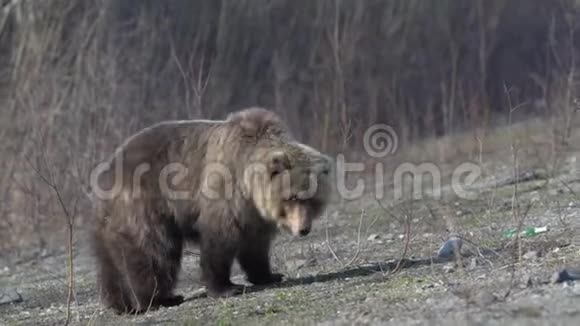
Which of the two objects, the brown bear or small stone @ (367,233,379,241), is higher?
the brown bear

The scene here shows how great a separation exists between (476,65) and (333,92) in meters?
12.3

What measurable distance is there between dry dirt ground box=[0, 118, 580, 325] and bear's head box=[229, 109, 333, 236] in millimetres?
596

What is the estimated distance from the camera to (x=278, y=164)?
31.0 ft

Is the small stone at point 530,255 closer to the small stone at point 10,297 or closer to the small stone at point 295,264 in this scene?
the small stone at point 295,264

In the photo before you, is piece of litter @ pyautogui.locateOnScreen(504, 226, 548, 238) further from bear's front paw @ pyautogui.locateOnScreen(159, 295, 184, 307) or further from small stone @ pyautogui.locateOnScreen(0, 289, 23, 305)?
small stone @ pyautogui.locateOnScreen(0, 289, 23, 305)

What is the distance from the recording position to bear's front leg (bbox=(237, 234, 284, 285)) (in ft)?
32.2

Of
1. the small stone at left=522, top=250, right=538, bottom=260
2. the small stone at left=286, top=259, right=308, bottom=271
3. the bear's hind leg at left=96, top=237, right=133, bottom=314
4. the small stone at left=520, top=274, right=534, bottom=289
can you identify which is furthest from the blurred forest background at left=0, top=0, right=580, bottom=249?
the small stone at left=520, top=274, right=534, bottom=289

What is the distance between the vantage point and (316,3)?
103ft

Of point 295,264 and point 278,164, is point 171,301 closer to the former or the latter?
point 278,164

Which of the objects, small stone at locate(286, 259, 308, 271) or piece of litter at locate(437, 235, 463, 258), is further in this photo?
small stone at locate(286, 259, 308, 271)

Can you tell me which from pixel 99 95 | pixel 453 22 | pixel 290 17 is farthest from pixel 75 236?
pixel 453 22

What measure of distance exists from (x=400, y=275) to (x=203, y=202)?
1.68 metres

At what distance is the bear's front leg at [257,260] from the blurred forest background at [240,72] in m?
1.49

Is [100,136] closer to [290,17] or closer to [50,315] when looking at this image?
[50,315]
